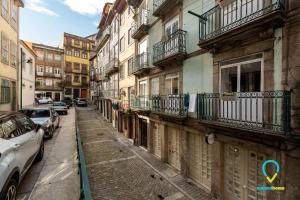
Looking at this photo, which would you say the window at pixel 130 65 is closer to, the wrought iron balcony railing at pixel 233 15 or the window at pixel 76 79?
the wrought iron balcony railing at pixel 233 15

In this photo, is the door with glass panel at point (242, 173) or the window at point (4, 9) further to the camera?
the window at point (4, 9)

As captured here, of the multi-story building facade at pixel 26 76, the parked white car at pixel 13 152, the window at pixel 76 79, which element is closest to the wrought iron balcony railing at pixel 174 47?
the parked white car at pixel 13 152

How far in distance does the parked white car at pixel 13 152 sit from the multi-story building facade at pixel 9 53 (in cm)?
1056

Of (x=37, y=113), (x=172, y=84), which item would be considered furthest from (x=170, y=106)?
(x=37, y=113)

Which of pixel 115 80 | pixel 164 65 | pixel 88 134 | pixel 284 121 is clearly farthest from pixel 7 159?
pixel 115 80

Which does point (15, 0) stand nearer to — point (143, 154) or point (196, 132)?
point (143, 154)

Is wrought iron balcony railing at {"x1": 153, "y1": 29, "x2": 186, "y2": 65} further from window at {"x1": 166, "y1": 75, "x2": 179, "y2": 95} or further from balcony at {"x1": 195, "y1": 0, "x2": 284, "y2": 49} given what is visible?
balcony at {"x1": 195, "y1": 0, "x2": 284, "y2": 49}

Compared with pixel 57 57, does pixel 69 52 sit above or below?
above

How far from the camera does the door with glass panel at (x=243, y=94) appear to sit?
4895 mm

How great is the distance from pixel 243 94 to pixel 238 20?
2.30m

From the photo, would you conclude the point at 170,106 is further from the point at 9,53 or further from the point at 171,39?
the point at 9,53

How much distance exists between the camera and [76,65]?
1873 inches

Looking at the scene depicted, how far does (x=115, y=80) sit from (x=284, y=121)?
19083mm

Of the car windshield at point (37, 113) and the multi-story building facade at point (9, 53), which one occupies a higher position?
the multi-story building facade at point (9, 53)
